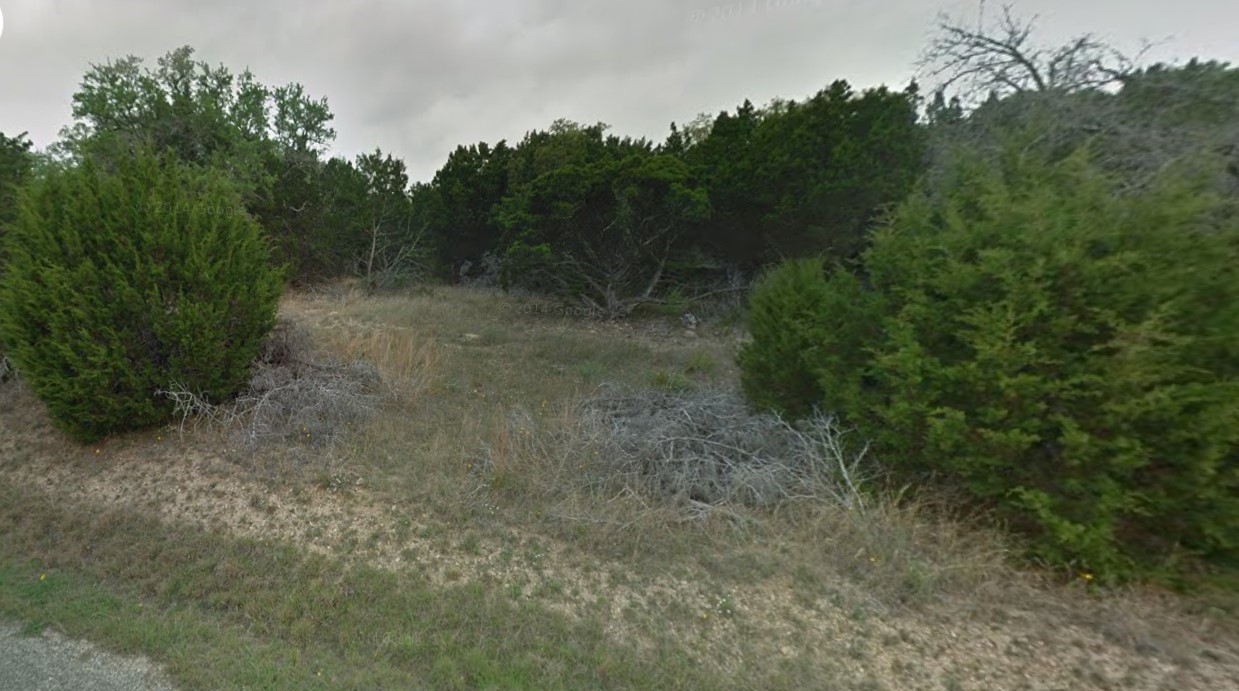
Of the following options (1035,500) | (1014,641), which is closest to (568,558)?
(1014,641)

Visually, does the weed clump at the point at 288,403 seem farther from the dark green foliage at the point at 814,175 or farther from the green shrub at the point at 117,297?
the dark green foliage at the point at 814,175

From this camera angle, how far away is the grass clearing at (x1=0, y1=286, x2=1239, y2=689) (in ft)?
8.96

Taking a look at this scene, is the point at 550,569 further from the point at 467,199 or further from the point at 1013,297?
the point at 467,199

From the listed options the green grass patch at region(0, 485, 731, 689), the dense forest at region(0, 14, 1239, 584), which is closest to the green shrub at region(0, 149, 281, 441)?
the dense forest at region(0, 14, 1239, 584)

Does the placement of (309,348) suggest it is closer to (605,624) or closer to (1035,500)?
(605,624)

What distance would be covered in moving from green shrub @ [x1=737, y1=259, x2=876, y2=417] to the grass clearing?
1.87 feet

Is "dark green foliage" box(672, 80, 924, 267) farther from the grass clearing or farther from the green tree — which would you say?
the green tree

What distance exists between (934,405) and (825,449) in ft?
3.47

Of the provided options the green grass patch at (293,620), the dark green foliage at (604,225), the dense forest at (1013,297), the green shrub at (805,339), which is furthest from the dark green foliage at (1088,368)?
the dark green foliage at (604,225)

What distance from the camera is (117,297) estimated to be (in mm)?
5223

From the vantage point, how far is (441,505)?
4281 millimetres

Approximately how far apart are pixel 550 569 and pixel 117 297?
5490 millimetres

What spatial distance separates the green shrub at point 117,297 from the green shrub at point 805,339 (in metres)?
6.25

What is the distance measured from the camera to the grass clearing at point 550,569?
2732mm
